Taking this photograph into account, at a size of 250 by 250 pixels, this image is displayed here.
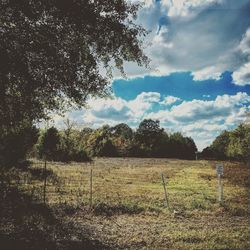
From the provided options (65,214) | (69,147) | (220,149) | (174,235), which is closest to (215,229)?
(174,235)

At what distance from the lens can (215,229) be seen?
13.0 meters

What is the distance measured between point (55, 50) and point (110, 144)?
82.7m

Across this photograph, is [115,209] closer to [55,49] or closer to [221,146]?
[55,49]

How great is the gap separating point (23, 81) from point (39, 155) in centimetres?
4205

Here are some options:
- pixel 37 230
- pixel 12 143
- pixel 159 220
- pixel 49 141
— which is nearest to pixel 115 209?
pixel 159 220

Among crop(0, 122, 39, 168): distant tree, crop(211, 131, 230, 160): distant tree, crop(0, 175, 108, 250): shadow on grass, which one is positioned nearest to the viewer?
crop(0, 175, 108, 250): shadow on grass

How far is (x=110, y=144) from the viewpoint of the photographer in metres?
94.8

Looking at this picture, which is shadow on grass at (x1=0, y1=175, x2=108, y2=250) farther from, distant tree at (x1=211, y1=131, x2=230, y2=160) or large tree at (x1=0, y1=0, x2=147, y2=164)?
distant tree at (x1=211, y1=131, x2=230, y2=160)

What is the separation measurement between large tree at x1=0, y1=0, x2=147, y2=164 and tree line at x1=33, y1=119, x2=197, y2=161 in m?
4.10

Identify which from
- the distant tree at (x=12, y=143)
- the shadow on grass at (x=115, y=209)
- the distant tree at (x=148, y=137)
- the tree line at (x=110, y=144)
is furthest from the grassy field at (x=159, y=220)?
the distant tree at (x=148, y=137)

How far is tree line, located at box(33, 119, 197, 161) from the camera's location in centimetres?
5200

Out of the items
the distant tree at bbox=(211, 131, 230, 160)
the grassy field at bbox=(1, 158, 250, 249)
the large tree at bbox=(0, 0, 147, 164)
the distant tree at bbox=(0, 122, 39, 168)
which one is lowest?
the grassy field at bbox=(1, 158, 250, 249)

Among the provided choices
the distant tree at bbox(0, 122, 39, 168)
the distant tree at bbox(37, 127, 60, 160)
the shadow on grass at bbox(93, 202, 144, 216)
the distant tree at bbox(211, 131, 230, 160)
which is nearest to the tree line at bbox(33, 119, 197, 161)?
the distant tree at bbox(37, 127, 60, 160)

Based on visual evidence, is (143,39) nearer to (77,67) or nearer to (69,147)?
(77,67)
